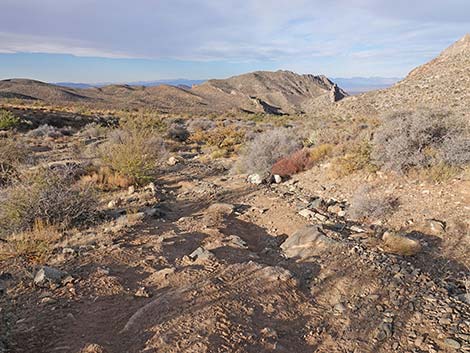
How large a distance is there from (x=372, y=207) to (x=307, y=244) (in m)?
2.25

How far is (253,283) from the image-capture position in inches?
184

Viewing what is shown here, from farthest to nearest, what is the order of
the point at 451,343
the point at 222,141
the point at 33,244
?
the point at 222,141
the point at 33,244
the point at 451,343

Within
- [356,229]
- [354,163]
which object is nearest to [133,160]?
[354,163]

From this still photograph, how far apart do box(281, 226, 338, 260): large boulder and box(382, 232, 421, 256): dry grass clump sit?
100 cm

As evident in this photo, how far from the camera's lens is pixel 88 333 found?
3611 mm

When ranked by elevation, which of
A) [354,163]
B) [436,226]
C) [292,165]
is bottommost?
[436,226]

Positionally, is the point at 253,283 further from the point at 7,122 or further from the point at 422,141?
the point at 7,122

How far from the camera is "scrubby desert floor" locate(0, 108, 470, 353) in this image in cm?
370

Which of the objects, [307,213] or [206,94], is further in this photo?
[206,94]

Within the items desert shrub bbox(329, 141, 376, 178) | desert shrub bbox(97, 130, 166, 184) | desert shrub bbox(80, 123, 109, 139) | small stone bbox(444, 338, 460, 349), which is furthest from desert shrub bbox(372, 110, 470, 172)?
desert shrub bbox(80, 123, 109, 139)

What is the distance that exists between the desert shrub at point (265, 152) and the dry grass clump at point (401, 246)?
17.5 ft

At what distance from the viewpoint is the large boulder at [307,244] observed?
5.89 m

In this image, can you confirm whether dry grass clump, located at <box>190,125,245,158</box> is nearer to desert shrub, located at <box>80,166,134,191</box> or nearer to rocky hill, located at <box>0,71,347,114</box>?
desert shrub, located at <box>80,166,134,191</box>

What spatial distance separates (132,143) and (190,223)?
18.2ft
